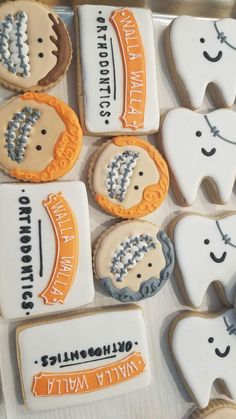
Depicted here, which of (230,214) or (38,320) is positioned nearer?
(38,320)

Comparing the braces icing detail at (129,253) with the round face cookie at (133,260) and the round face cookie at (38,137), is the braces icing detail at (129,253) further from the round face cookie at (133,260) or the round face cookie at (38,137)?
the round face cookie at (38,137)

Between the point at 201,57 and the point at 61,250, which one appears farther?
the point at 201,57

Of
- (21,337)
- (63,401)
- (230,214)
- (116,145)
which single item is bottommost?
(63,401)

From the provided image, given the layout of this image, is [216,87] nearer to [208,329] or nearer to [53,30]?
[53,30]

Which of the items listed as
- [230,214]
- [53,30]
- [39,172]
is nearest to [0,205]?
[39,172]

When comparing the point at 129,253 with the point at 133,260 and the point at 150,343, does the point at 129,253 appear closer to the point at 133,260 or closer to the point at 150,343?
the point at 133,260

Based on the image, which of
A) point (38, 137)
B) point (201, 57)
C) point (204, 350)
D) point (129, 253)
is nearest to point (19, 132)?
point (38, 137)

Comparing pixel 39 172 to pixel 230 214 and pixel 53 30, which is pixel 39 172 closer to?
pixel 53 30

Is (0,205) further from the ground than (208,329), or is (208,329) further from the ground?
(0,205)
